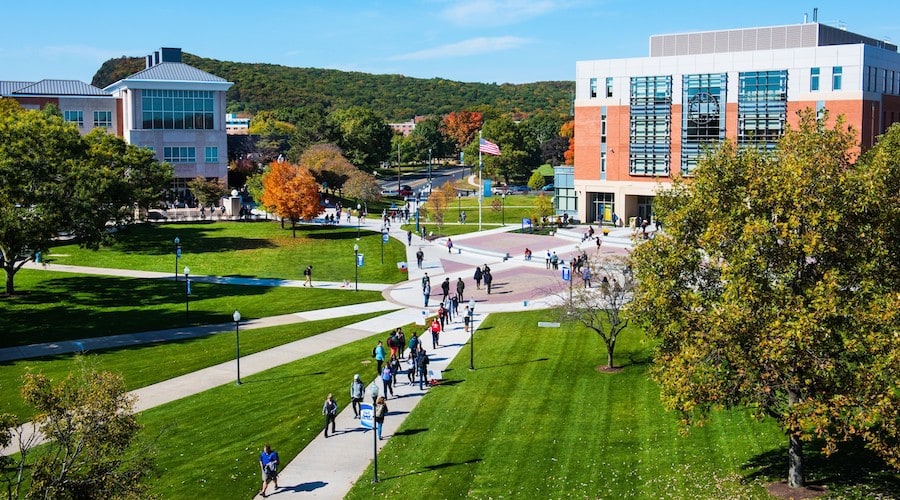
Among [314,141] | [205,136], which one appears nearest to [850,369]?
[205,136]

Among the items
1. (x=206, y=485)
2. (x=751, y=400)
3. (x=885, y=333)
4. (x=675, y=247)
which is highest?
(x=675, y=247)

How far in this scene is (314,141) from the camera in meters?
124

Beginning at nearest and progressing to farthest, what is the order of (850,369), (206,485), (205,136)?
(850,369), (206,485), (205,136)

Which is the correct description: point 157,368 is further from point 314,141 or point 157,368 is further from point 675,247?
point 314,141

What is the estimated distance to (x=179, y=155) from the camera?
10131cm

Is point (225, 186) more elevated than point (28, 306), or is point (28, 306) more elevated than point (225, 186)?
point (225, 186)

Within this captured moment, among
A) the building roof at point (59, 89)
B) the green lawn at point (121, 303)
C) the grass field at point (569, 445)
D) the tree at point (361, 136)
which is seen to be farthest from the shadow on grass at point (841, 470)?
the tree at point (361, 136)

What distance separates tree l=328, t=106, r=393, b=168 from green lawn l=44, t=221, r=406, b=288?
160ft

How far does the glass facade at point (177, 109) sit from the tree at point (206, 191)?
39.7 feet

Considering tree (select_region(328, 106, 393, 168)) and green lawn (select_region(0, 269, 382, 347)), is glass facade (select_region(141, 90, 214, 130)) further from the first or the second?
green lawn (select_region(0, 269, 382, 347))

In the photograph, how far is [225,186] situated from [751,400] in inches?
3196

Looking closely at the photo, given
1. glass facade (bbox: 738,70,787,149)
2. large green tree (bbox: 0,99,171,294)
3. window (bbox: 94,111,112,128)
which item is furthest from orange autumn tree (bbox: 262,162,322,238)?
window (bbox: 94,111,112,128)

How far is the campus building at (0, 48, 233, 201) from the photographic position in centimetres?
9956

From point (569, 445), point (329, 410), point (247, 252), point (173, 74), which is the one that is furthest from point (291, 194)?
point (569, 445)
